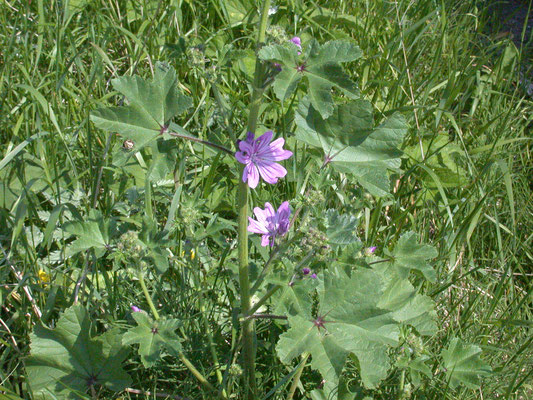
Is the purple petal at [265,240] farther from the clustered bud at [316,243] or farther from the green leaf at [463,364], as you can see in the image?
the green leaf at [463,364]

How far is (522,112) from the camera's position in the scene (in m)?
3.44

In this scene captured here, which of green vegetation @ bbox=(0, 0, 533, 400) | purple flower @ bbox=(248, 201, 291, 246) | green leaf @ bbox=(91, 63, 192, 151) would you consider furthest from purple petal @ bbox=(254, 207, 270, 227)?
green leaf @ bbox=(91, 63, 192, 151)

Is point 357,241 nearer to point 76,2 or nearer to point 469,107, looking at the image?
point 469,107

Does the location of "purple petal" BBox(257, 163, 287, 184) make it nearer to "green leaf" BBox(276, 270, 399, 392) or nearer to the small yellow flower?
"green leaf" BBox(276, 270, 399, 392)

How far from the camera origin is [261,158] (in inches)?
69.6

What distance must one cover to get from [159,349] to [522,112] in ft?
8.51

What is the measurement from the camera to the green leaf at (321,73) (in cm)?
159

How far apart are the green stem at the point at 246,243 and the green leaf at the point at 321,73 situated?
0.26ft

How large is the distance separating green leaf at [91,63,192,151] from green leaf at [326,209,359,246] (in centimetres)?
53

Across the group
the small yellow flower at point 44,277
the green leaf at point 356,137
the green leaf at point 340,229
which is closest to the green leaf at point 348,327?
the green leaf at point 340,229

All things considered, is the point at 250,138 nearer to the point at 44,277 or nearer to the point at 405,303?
the point at 405,303

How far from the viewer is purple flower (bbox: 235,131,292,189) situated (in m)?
1.71

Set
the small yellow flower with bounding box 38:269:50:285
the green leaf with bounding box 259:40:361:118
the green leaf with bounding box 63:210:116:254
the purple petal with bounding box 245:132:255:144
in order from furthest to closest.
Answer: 1. the small yellow flower with bounding box 38:269:50:285
2. the green leaf with bounding box 63:210:116:254
3. the purple petal with bounding box 245:132:255:144
4. the green leaf with bounding box 259:40:361:118

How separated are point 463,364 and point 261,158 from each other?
103 cm
